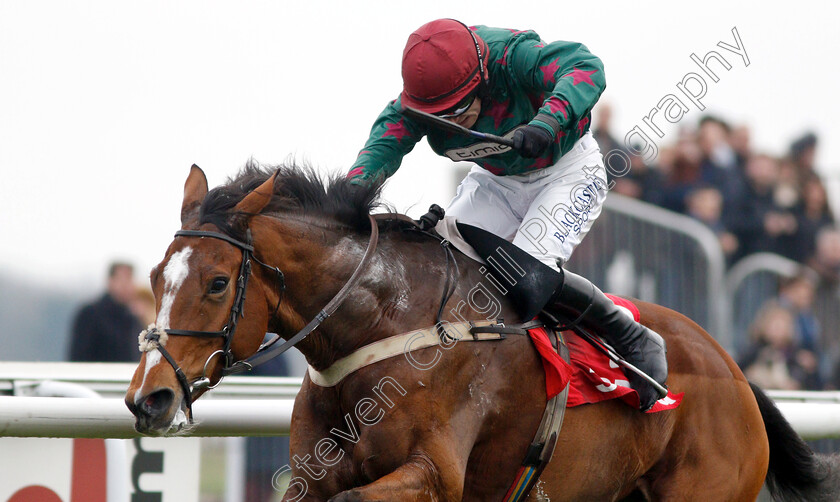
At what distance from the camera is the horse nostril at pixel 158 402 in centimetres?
256

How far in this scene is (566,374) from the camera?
3.21m

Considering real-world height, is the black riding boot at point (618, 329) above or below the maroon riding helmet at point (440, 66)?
below

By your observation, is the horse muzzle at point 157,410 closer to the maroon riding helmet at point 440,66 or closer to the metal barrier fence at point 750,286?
the maroon riding helmet at point 440,66

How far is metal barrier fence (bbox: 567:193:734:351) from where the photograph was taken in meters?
6.66

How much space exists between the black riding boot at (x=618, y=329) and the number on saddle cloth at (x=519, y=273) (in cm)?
8

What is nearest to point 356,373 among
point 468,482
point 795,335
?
point 468,482

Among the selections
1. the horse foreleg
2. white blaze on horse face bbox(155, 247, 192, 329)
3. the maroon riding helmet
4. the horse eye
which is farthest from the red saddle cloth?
white blaze on horse face bbox(155, 247, 192, 329)

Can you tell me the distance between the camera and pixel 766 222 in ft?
24.8

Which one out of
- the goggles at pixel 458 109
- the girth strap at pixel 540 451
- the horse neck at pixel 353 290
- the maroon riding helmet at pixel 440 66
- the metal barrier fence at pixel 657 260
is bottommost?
the metal barrier fence at pixel 657 260

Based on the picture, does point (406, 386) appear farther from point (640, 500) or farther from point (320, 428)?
point (640, 500)

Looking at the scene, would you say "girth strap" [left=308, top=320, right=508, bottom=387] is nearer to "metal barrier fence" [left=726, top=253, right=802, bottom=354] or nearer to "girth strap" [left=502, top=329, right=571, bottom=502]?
"girth strap" [left=502, top=329, right=571, bottom=502]

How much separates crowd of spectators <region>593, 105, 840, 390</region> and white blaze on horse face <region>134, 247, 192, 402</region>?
4803 mm

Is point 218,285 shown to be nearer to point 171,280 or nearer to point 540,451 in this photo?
point 171,280

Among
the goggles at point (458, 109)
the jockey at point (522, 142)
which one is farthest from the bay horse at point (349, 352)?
the goggles at point (458, 109)
